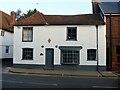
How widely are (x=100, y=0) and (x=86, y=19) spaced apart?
6.48 m

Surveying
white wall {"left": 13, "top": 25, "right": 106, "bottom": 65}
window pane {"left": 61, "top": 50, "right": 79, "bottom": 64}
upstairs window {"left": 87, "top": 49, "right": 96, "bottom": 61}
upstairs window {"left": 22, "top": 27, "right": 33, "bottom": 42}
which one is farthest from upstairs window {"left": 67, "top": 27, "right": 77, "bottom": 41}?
upstairs window {"left": 22, "top": 27, "right": 33, "bottom": 42}

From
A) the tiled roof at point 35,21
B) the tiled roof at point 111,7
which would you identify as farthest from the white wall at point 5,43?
the tiled roof at point 111,7

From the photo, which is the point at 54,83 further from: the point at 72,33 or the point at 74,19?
the point at 74,19

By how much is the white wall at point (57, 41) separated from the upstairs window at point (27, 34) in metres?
0.38

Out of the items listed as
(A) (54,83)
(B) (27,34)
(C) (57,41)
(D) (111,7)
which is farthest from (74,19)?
(A) (54,83)

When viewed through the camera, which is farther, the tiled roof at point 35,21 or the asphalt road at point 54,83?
the tiled roof at point 35,21

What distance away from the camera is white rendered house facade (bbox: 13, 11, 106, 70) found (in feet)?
89.3

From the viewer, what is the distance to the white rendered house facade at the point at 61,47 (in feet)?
89.3

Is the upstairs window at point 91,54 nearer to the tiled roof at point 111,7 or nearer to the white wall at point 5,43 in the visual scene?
the tiled roof at point 111,7

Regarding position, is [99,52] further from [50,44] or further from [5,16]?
[5,16]

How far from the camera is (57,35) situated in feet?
91.8

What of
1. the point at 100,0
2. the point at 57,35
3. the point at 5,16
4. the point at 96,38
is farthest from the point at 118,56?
the point at 5,16

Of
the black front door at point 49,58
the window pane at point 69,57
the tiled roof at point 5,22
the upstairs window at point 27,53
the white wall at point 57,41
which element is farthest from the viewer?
the tiled roof at point 5,22

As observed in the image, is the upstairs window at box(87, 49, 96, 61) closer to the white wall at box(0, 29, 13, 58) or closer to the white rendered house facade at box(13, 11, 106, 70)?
the white rendered house facade at box(13, 11, 106, 70)
